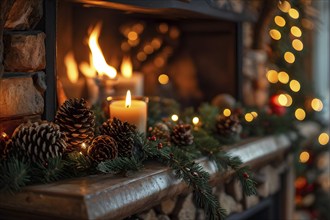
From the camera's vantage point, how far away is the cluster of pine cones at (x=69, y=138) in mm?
1435

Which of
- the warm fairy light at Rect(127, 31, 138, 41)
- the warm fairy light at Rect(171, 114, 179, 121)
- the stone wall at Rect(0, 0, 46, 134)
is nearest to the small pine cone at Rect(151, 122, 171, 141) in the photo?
the warm fairy light at Rect(171, 114, 179, 121)

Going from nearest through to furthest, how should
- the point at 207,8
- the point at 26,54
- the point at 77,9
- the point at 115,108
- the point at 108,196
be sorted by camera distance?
1. the point at 108,196
2. the point at 26,54
3. the point at 115,108
4. the point at 207,8
5. the point at 77,9

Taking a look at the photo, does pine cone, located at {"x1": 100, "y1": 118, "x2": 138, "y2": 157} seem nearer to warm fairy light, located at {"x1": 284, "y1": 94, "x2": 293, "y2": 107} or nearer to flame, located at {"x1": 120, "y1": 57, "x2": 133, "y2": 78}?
flame, located at {"x1": 120, "y1": 57, "x2": 133, "y2": 78}

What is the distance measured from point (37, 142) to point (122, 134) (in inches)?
9.3

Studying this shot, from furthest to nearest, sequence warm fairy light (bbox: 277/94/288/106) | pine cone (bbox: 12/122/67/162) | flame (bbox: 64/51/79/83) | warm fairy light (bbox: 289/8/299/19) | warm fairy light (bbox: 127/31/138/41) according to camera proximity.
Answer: warm fairy light (bbox: 277/94/288/106) < warm fairy light (bbox: 289/8/299/19) < warm fairy light (bbox: 127/31/138/41) < flame (bbox: 64/51/79/83) < pine cone (bbox: 12/122/67/162)

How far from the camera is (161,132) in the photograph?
1.78m

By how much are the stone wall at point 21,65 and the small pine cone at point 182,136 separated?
1.34ft

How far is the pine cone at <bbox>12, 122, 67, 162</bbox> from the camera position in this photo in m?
1.43

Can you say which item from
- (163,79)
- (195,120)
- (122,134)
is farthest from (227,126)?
(163,79)

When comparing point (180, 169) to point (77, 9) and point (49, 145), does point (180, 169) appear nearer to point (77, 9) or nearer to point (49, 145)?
point (49, 145)

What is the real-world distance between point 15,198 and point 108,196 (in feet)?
0.69

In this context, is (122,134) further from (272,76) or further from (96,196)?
(272,76)

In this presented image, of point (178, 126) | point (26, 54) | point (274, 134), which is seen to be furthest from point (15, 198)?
point (274, 134)

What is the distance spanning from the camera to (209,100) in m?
2.59
